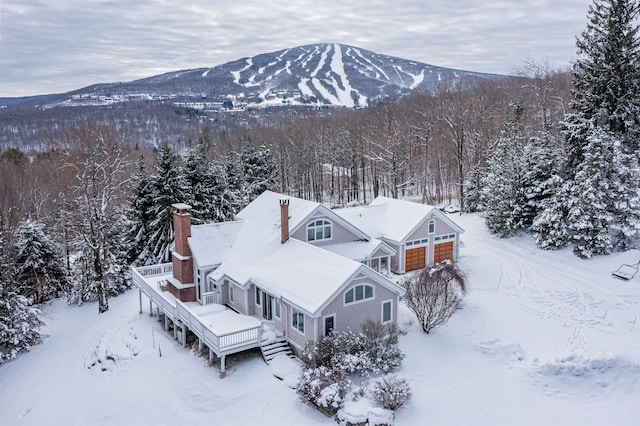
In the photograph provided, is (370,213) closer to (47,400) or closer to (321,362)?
(321,362)

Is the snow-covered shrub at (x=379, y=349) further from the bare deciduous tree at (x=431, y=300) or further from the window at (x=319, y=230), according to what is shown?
the window at (x=319, y=230)

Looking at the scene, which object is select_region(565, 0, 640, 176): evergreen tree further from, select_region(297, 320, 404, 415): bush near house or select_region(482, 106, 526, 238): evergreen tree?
select_region(297, 320, 404, 415): bush near house

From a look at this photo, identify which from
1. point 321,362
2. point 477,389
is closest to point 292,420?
point 321,362

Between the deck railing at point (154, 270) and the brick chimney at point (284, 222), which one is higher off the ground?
the brick chimney at point (284, 222)

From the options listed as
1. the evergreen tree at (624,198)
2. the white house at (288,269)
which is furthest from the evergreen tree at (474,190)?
the evergreen tree at (624,198)

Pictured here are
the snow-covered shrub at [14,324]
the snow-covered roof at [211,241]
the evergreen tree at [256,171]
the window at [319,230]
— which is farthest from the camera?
the evergreen tree at [256,171]
